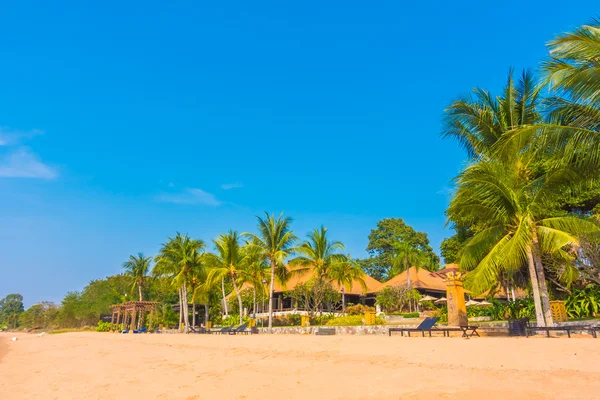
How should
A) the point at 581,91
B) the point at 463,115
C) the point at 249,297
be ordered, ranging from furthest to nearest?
the point at 249,297
the point at 463,115
the point at 581,91

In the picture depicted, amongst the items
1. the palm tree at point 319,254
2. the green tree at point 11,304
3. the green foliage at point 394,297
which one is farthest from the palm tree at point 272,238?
the green tree at point 11,304

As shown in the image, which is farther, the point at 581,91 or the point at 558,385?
the point at 581,91

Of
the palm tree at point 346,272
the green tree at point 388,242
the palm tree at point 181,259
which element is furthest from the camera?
the green tree at point 388,242

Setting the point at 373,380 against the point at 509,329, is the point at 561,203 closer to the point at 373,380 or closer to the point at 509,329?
the point at 509,329

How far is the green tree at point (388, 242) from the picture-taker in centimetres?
5194

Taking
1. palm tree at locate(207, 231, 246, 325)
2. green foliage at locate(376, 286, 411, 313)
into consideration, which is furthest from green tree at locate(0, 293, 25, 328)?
green foliage at locate(376, 286, 411, 313)

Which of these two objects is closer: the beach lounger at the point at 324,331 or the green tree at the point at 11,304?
the beach lounger at the point at 324,331

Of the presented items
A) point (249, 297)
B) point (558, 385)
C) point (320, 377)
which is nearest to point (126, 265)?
point (249, 297)

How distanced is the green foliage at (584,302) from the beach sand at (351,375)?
9.82m

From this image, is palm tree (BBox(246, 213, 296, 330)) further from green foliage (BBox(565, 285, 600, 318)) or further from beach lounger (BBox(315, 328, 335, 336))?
green foliage (BBox(565, 285, 600, 318))

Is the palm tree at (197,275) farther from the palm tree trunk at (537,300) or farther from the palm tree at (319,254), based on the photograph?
the palm tree trunk at (537,300)

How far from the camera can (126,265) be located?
138 feet

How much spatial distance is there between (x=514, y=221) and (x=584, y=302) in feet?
21.9

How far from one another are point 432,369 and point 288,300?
31488 millimetres
